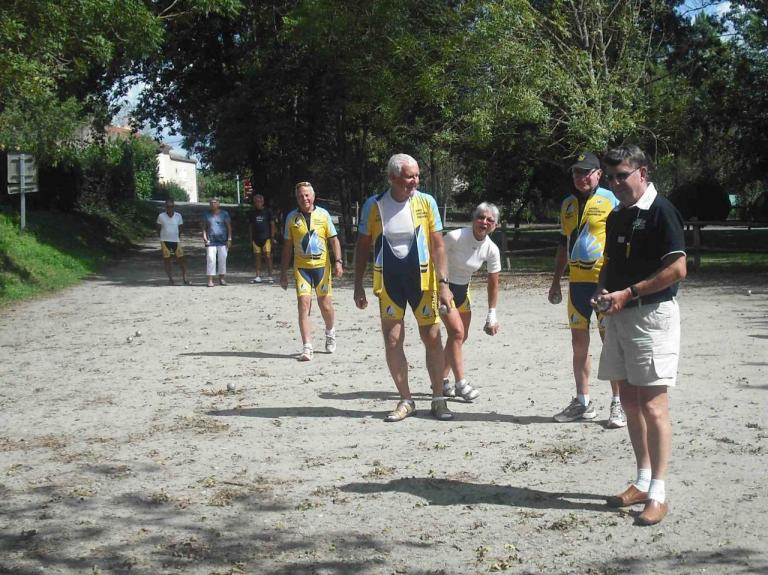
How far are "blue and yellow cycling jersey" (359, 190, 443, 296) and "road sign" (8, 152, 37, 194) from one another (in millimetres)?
19521

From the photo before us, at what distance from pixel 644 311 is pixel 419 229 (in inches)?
104

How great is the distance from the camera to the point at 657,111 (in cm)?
2266

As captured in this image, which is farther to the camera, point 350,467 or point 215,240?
point 215,240

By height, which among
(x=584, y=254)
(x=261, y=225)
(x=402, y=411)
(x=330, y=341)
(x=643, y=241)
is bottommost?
(x=402, y=411)

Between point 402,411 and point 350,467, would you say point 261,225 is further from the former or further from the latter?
point 350,467

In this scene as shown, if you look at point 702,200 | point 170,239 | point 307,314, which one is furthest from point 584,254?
point 702,200

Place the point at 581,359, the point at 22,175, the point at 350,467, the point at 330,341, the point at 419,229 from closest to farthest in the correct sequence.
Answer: the point at 350,467 < the point at 419,229 < the point at 581,359 < the point at 330,341 < the point at 22,175

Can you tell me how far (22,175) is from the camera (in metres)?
25.2

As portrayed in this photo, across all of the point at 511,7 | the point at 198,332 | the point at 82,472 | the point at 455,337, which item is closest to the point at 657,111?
the point at 511,7

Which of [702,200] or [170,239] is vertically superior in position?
[702,200]

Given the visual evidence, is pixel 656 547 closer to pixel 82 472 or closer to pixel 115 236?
pixel 82 472

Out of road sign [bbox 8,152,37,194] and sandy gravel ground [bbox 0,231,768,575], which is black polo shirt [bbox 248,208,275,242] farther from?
sandy gravel ground [bbox 0,231,768,575]

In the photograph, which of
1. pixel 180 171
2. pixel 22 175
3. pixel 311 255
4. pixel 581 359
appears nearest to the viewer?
pixel 581 359

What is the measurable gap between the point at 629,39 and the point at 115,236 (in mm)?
20580
